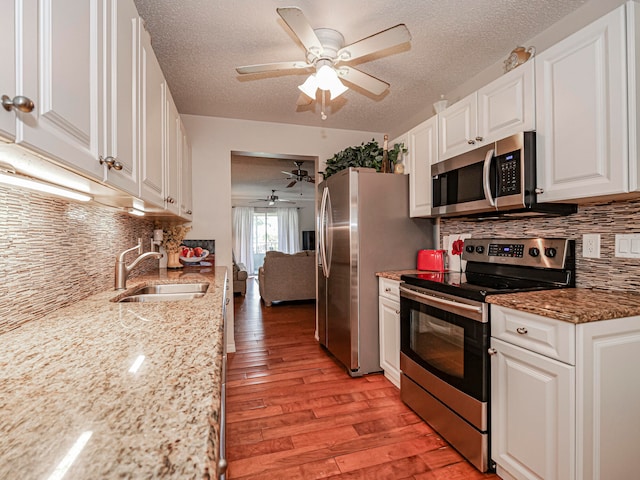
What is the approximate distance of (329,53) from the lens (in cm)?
198

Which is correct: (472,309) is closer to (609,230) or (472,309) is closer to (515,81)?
(609,230)

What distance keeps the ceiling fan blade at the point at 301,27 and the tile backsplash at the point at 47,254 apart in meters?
1.27

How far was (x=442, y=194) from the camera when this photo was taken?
235cm

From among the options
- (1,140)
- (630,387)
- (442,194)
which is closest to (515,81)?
(442,194)

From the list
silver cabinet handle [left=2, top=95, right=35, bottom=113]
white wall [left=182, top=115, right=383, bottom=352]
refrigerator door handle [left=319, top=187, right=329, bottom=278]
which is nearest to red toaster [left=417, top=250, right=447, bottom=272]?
refrigerator door handle [left=319, top=187, right=329, bottom=278]

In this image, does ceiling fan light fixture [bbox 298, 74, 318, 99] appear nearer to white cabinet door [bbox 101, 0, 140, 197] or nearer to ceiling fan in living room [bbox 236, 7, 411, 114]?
ceiling fan in living room [bbox 236, 7, 411, 114]

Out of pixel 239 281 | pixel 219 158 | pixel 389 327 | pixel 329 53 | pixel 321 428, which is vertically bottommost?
pixel 321 428

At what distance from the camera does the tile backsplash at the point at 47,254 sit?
1.08m

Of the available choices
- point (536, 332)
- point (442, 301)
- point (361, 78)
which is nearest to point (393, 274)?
point (442, 301)

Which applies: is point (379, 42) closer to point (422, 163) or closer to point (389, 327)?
point (422, 163)

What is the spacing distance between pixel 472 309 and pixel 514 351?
9.9 inches

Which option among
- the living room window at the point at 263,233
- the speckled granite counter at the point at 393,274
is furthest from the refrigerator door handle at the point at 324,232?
the living room window at the point at 263,233

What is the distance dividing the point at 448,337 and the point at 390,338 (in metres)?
0.83

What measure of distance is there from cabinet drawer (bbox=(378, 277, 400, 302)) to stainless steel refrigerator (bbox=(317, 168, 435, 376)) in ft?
0.22
